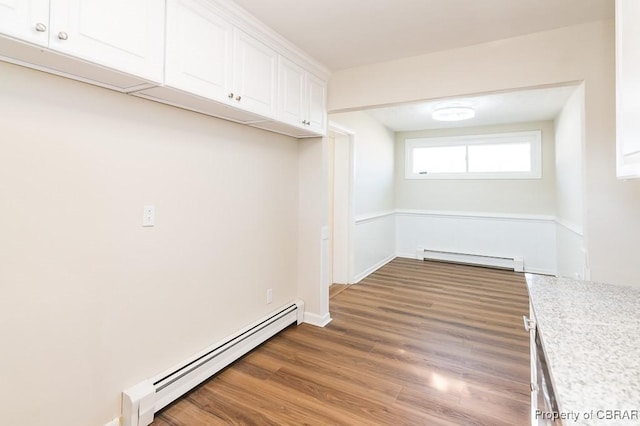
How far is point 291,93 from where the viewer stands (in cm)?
250

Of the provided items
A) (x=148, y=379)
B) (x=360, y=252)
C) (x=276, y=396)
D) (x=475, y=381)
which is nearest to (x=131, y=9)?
(x=148, y=379)

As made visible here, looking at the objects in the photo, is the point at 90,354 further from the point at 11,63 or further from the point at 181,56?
the point at 181,56

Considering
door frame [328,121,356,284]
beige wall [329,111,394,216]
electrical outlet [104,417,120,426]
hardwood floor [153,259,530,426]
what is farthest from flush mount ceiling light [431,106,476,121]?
electrical outlet [104,417,120,426]

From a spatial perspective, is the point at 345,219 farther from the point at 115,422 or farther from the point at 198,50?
the point at 115,422

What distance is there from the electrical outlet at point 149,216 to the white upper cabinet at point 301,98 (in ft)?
3.68

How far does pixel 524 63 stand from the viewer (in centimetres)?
225

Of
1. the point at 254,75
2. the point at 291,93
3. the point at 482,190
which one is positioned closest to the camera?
the point at 254,75

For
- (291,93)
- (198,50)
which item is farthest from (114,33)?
(291,93)

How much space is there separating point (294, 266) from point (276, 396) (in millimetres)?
1318

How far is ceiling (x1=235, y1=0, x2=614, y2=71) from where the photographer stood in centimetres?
192

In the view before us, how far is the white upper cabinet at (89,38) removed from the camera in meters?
1.14

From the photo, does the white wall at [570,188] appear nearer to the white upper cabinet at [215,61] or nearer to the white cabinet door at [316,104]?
the white cabinet door at [316,104]

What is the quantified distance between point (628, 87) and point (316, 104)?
214 cm

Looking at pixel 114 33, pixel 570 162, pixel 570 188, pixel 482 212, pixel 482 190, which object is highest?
pixel 114 33
